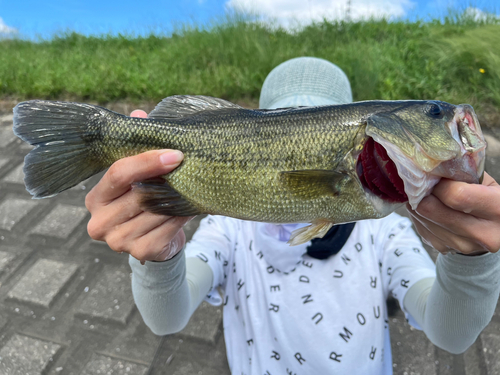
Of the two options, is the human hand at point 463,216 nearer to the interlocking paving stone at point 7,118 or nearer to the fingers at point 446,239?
the fingers at point 446,239

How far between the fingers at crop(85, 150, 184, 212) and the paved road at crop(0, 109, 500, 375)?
158 centimetres

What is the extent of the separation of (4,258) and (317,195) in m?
3.07

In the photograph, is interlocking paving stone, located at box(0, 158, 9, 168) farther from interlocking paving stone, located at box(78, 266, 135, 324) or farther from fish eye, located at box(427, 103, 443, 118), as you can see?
fish eye, located at box(427, 103, 443, 118)

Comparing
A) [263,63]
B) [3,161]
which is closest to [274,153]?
[263,63]

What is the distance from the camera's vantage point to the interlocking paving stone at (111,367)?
2.24 metres

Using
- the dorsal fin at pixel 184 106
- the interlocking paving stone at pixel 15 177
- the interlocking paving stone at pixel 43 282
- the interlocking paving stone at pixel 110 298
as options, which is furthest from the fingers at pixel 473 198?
the interlocking paving stone at pixel 15 177

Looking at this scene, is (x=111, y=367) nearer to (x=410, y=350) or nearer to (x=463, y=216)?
(x=410, y=350)

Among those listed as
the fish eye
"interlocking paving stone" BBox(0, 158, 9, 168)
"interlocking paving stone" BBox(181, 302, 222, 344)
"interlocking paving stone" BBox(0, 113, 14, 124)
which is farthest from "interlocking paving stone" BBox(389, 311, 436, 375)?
"interlocking paving stone" BBox(0, 113, 14, 124)

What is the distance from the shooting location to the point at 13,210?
138 inches

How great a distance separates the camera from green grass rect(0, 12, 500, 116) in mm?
3994

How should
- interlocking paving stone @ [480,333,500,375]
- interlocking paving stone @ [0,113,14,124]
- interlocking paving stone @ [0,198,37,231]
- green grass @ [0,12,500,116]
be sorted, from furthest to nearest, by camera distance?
interlocking paving stone @ [0,113,14,124]
green grass @ [0,12,500,116]
interlocking paving stone @ [0,198,37,231]
interlocking paving stone @ [480,333,500,375]

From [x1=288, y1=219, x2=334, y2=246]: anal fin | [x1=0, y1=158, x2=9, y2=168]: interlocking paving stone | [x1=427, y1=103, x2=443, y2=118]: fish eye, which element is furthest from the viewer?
[x1=0, y1=158, x2=9, y2=168]: interlocking paving stone

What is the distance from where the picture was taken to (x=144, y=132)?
49.1 inches

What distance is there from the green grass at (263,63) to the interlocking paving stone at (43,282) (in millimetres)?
2449
